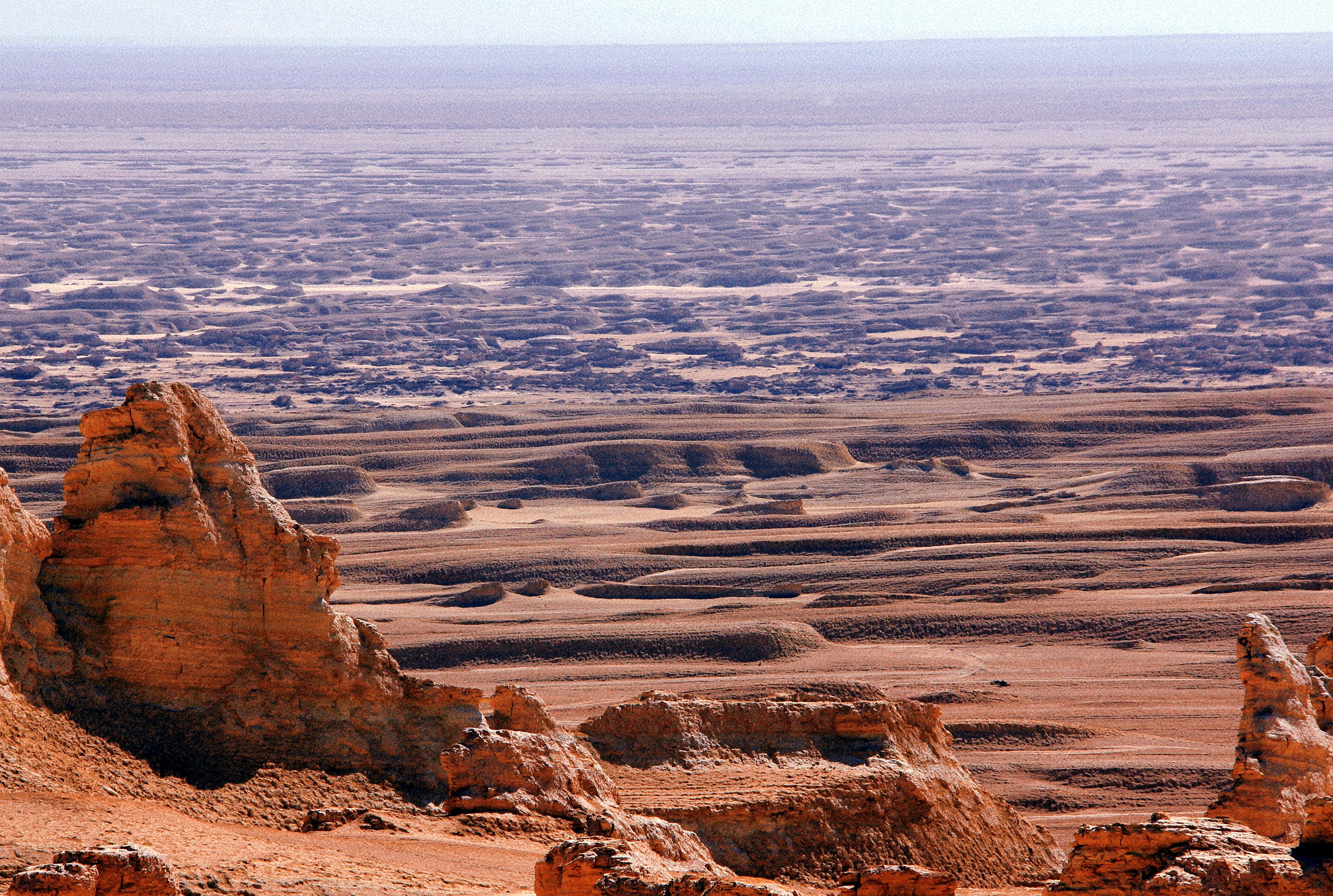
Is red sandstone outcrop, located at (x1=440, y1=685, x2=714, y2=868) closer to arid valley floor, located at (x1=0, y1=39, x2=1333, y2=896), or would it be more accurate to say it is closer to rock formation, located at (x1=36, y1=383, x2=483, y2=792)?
arid valley floor, located at (x1=0, y1=39, x2=1333, y2=896)

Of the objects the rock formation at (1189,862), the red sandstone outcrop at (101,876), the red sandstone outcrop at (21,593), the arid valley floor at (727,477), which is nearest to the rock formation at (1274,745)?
the arid valley floor at (727,477)

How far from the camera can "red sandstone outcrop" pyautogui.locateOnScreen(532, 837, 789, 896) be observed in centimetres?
1050

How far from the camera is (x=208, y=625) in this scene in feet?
45.3

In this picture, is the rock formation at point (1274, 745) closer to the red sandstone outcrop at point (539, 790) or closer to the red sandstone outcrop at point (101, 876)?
the red sandstone outcrop at point (539, 790)

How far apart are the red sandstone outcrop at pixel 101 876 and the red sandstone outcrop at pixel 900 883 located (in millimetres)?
4532

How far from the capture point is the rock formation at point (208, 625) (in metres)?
13.3

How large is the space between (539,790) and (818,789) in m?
3.12

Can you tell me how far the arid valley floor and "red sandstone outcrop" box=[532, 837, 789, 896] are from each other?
918 millimetres

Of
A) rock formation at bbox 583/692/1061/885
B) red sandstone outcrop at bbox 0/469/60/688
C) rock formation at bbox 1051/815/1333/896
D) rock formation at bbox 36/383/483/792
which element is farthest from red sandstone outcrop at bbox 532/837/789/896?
red sandstone outcrop at bbox 0/469/60/688

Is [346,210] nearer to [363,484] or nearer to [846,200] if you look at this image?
[846,200]

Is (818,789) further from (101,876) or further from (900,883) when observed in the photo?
(101,876)

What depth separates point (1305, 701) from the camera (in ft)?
57.1

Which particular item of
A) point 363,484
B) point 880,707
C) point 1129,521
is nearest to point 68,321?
point 363,484

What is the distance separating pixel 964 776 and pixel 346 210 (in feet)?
499
